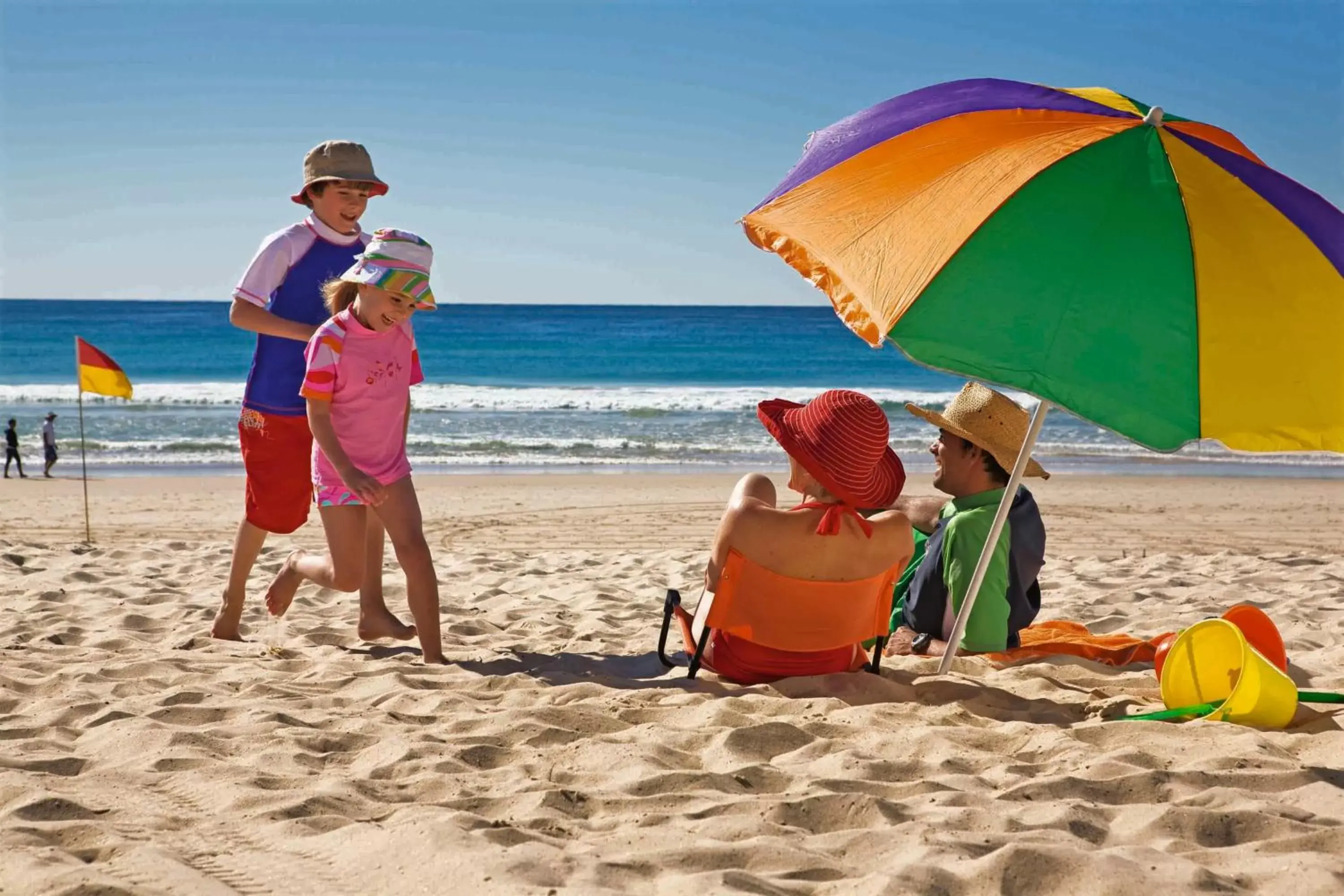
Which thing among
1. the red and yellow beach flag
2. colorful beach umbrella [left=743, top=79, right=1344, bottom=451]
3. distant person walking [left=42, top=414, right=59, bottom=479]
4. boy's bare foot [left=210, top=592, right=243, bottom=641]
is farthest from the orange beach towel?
distant person walking [left=42, top=414, right=59, bottom=479]

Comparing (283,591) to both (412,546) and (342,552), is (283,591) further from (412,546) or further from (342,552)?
(412,546)

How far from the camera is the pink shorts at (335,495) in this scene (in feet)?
14.4

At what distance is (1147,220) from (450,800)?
7.95 ft

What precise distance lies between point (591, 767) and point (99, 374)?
7.18 m

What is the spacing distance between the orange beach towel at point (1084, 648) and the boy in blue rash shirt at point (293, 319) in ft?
7.80

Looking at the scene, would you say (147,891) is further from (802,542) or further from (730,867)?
(802,542)

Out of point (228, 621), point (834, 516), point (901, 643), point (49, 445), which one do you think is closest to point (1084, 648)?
point (901, 643)

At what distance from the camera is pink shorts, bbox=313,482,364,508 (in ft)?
14.4

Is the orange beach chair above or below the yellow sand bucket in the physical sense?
above

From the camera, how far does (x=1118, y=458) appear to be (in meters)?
17.7

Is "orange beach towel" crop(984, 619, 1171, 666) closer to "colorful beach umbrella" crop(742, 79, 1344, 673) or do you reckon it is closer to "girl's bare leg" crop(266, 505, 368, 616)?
"colorful beach umbrella" crop(742, 79, 1344, 673)

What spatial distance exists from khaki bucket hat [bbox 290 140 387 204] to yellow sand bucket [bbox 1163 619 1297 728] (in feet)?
10.8

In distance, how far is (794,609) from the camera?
387 centimetres

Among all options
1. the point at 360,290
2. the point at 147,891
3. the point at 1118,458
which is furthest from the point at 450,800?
the point at 1118,458
